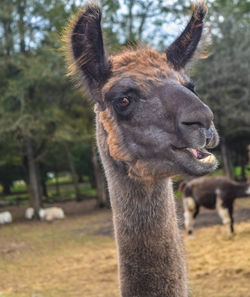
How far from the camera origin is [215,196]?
42.5 ft

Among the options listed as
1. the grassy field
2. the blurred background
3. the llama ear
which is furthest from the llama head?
the blurred background

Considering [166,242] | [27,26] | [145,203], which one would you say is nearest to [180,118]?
[145,203]

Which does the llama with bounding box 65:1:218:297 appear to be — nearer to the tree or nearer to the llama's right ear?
the llama's right ear

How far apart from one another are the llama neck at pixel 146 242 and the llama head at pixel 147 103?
20 centimetres

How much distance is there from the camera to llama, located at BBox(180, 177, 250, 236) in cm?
1280

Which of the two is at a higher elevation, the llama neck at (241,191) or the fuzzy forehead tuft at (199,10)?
the fuzzy forehead tuft at (199,10)

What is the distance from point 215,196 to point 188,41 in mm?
10105

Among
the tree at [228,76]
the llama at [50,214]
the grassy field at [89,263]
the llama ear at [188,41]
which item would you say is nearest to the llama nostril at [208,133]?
the llama ear at [188,41]

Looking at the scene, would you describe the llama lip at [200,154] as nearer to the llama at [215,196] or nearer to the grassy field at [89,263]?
the grassy field at [89,263]

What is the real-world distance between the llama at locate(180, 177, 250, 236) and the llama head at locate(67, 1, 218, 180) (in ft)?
32.8

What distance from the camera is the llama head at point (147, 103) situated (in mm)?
2613

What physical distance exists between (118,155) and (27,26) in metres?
20.5

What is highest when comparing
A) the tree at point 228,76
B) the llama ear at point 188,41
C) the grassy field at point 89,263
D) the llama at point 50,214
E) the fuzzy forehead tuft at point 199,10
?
the tree at point 228,76

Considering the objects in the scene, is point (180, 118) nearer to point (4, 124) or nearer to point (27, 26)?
point (4, 124)
